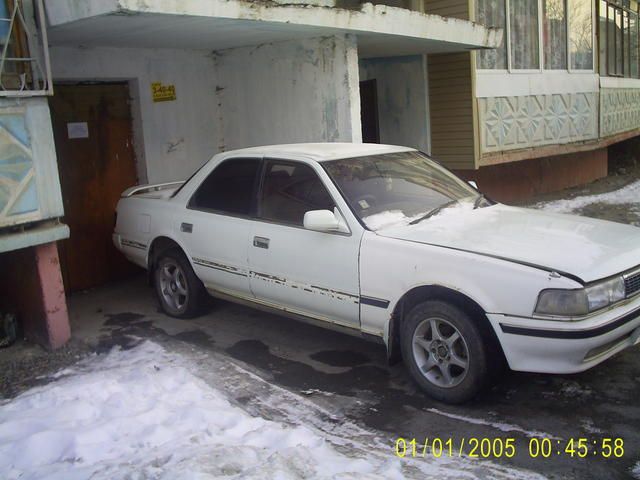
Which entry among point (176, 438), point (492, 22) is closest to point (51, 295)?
point (176, 438)

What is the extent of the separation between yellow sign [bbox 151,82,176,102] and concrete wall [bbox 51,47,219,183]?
0.05 metres

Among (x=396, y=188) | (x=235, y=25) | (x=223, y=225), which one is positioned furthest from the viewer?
(x=235, y=25)

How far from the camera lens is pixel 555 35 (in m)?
11.9

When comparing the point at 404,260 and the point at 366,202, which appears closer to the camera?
the point at 404,260

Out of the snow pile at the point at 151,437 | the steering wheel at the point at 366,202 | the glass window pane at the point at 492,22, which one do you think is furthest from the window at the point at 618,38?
the snow pile at the point at 151,437

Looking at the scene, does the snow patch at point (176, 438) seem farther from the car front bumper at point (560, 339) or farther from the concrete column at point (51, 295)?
the concrete column at point (51, 295)

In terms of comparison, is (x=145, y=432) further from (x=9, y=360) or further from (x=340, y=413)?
(x=9, y=360)

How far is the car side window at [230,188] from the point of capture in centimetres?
544

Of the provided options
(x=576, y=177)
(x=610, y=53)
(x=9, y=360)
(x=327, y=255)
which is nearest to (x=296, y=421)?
(x=327, y=255)

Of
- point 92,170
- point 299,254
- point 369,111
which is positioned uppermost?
point 369,111

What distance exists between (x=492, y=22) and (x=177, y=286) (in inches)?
275

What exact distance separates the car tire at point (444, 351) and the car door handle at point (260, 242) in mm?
1354
